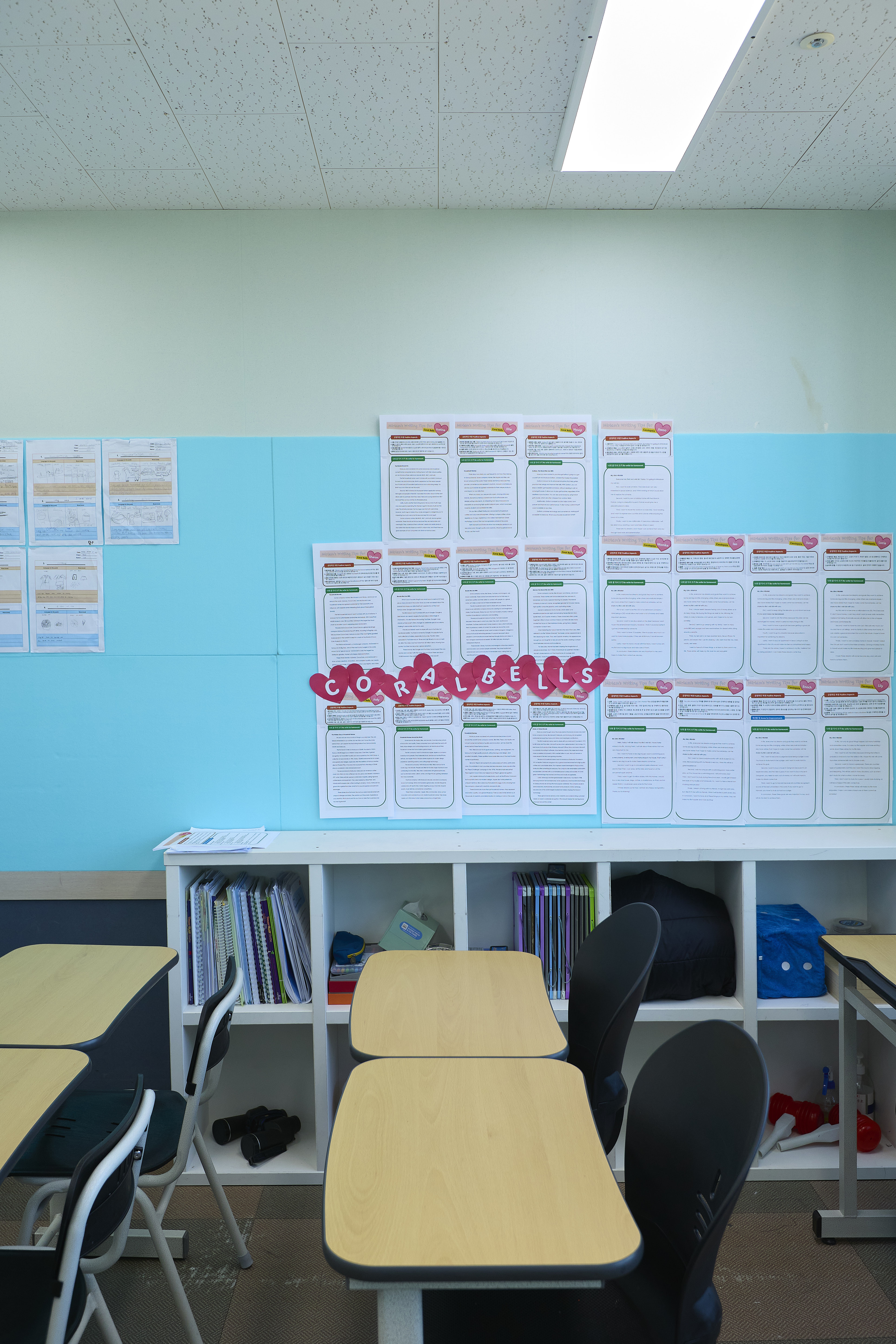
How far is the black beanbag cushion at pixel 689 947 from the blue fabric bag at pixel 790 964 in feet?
0.32

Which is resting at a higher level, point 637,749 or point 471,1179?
point 637,749

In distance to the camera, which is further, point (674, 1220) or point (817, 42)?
point (817, 42)

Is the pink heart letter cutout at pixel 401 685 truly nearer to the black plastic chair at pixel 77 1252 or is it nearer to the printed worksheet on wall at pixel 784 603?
the printed worksheet on wall at pixel 784 603

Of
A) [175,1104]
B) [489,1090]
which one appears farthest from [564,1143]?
[175,1104]

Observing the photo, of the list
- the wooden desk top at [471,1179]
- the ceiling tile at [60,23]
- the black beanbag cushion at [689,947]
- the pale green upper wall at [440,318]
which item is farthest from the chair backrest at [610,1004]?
the ceiling tile at [60,23]

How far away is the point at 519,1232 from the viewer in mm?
1224

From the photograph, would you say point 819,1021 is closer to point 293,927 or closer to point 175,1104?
point 293,927

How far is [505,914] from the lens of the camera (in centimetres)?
301

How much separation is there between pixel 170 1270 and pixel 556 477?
2437 mm

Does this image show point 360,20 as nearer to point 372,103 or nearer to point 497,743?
point 372,103

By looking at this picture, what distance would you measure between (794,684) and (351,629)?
1532mm

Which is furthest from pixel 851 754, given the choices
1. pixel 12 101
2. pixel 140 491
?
pixel 12 101

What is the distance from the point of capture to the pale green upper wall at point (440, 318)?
9.62 ft

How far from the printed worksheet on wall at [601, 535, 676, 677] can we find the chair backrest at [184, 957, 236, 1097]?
159cm
